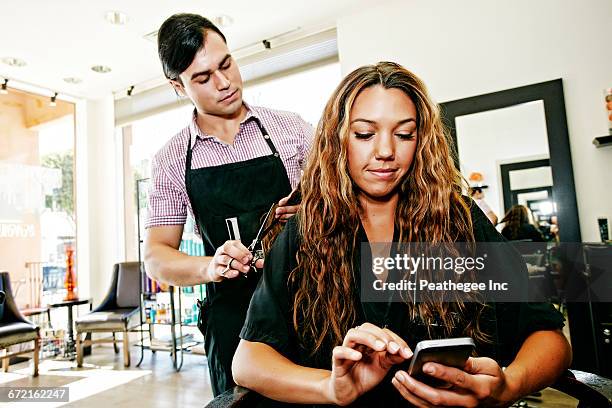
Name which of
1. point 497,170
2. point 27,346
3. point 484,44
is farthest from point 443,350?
point 27,346

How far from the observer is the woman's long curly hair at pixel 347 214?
1.08m

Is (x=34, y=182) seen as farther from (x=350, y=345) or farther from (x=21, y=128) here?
(x=350, y=345)

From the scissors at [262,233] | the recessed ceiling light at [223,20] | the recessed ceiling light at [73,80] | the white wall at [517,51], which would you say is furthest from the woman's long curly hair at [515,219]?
the recessed ceiling light at [73,80]

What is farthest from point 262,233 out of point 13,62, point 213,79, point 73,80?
point 73,80

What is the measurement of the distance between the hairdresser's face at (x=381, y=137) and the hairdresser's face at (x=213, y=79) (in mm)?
476

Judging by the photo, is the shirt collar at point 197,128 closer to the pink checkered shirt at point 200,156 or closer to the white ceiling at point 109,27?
the pink checkered shirt at point 200,156

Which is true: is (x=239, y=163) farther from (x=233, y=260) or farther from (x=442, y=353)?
(x=442, y=353)

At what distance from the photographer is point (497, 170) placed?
116 inches

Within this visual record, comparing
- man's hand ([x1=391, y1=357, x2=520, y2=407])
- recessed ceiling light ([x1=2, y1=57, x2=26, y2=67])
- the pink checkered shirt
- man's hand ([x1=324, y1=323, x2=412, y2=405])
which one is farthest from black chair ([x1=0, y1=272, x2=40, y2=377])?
man's hand ([x1=391, y1=357, x2=520, y2=407])

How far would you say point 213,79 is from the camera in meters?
1.40

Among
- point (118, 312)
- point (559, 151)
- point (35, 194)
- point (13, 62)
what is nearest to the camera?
point (559, 151)

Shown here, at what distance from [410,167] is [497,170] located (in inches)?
79.5

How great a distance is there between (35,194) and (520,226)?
5.06m

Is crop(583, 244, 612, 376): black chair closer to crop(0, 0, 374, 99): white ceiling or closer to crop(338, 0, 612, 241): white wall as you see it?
crop(338, 0, 612, 241): white wall
